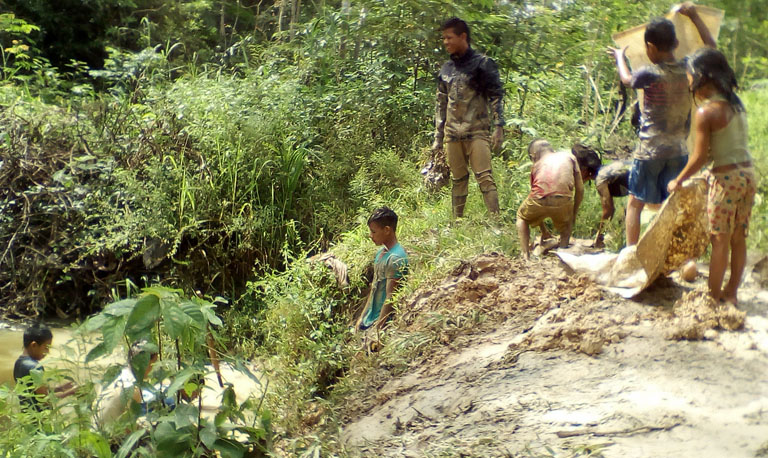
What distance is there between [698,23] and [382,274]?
279cm

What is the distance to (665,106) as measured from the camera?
4.96 m

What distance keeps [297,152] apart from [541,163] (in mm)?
3440

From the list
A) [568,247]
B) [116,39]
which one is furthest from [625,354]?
[116,39]

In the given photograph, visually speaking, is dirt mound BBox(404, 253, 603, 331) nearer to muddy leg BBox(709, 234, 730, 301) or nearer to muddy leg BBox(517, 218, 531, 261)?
muddy leg BBox(517, 218, 531, 261)

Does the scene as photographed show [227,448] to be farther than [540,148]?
No

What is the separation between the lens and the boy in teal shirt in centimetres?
574

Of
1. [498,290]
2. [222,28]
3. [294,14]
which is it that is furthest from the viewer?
[222,28]

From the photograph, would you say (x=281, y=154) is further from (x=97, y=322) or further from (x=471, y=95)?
(x=97, y=322)

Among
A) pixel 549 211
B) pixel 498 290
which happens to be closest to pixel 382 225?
pixel 498 290

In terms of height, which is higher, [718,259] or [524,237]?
[718,259]

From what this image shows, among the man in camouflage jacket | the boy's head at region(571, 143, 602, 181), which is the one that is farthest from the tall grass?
the man in camouflage jacket

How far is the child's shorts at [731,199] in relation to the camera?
408cm

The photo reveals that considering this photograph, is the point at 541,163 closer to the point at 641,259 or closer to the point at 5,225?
the point at 641,259

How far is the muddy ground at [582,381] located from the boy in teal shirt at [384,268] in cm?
50
